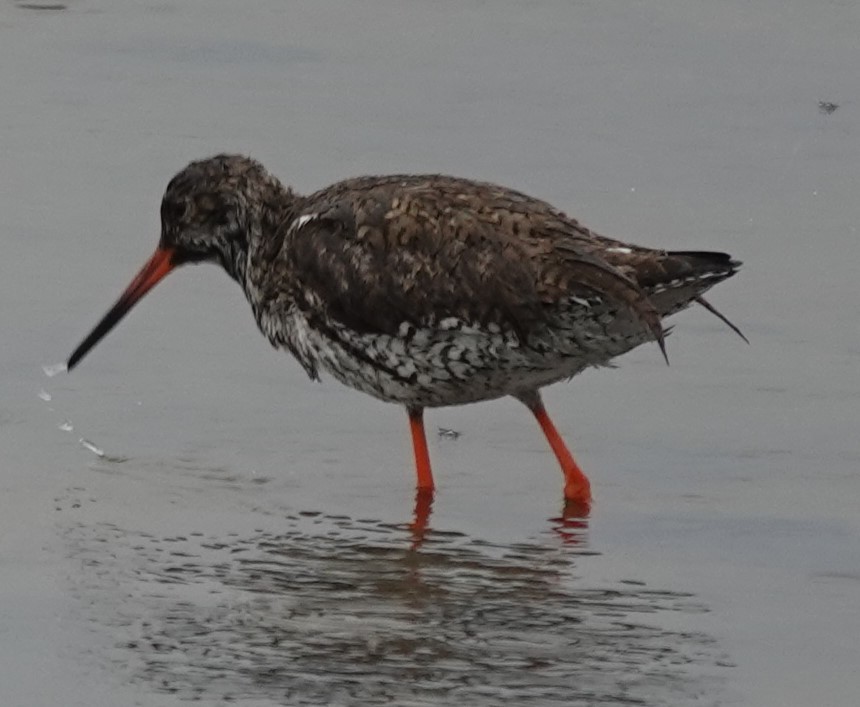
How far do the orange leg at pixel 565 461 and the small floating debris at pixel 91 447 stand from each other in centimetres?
163

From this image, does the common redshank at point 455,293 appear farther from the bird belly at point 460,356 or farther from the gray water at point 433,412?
the gray water at point 433,412

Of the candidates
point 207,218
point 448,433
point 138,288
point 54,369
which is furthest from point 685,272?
point 54,369

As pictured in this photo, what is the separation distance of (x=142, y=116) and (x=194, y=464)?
15.8ft

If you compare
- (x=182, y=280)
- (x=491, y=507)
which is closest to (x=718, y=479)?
(x=491, y=507)

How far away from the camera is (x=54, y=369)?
10500mm

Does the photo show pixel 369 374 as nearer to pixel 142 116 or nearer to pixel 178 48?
pixel 142 116

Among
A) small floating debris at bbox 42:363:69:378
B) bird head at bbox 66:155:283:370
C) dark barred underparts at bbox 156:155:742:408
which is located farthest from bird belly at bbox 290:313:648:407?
small floating debris at bbox 42:363:69:378

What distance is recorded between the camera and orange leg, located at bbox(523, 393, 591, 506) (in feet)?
30.6

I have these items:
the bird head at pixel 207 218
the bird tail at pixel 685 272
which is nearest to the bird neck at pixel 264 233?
the bird head at pixel 207 218

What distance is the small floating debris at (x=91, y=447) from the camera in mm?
9680

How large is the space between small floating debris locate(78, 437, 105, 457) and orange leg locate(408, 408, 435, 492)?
3.89ft

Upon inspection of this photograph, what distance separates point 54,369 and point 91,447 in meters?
0.85

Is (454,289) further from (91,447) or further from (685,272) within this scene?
(91,447)

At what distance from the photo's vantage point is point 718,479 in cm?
952
